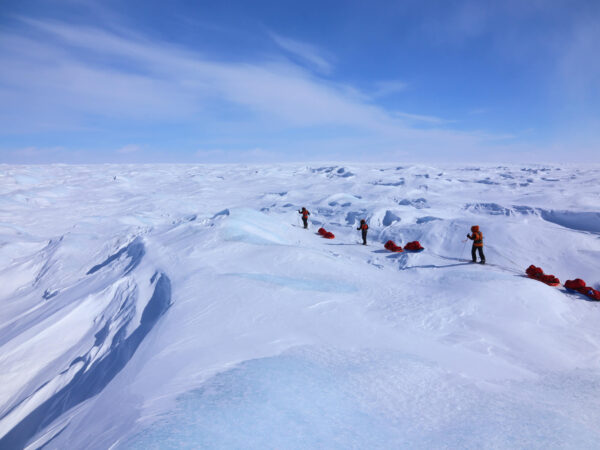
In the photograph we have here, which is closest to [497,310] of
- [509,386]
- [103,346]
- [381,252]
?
Result: [509,386]

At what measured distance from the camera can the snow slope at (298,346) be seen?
7.43ft

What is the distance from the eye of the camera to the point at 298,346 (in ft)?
10.8

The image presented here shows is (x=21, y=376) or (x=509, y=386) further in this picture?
(x=21, y=376)

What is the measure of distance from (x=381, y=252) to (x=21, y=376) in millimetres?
7945

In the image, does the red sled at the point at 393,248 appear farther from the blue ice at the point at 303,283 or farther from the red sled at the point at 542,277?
the blue ice at the point at 303,283

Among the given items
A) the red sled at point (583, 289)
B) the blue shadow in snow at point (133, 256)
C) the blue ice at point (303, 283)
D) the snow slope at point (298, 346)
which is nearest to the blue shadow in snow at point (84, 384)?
the snow slope at point (298, 346)

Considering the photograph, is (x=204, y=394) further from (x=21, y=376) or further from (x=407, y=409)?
(x=21, y=376)

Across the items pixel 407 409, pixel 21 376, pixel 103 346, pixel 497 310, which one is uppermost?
pixel 407 409

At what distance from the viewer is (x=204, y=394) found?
2480 millimetres

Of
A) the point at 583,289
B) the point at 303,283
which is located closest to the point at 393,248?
the point at 583,289

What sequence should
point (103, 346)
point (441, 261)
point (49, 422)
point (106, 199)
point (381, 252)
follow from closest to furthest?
point (49, 422), point (103, 346), point (441, 261), point (381, 252), point (106, 199)

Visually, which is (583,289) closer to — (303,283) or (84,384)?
(303,283)

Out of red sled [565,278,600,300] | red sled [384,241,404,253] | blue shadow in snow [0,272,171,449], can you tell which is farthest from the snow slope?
red sled [384,241,404,253]

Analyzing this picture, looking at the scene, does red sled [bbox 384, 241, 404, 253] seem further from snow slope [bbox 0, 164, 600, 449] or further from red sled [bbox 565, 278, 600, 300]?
red sled [bbox 565, 278, 600, 300]
